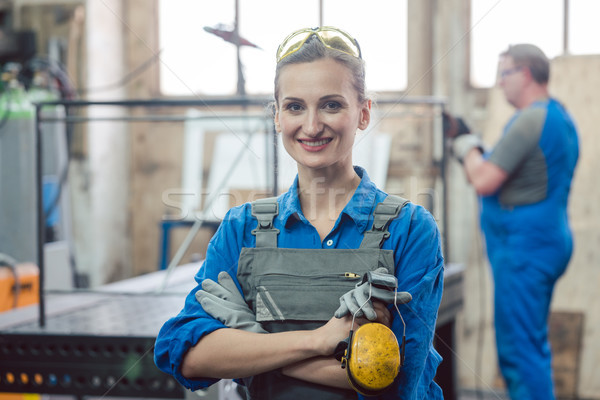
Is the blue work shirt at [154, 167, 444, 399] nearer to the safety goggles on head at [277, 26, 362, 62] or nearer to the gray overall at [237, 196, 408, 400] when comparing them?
the gray overall at [237, 196, 408, 400]

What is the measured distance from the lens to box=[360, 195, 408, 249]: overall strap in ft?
2.24

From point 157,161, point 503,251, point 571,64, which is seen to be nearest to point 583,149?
point 571,64

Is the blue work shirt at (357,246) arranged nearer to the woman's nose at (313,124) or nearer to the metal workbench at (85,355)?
the woman's nose at (313,124)

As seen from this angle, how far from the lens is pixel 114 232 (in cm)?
352

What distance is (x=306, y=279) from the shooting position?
2.23ft

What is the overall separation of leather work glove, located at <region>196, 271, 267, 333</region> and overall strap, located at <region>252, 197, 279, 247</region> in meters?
0.06

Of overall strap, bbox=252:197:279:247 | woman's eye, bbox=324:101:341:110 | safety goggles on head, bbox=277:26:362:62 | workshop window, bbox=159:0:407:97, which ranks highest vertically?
workshop window, bbox=159:0:407:97

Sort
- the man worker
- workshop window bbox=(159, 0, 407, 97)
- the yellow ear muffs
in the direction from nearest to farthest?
the yellow ear muffs
the man worker
workshop window bbox=(159, 0, 407, 97)

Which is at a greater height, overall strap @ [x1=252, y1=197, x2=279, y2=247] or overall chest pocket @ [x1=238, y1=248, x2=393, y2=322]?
overall strap @ [x1=252, y1=197, x2=279, y2=247]

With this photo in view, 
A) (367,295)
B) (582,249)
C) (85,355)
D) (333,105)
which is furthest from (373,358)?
(582,249)

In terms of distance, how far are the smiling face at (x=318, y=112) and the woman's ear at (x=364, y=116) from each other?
3 centimetres

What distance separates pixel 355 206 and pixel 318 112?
0.13 meters

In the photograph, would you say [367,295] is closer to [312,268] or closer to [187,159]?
[312,268]

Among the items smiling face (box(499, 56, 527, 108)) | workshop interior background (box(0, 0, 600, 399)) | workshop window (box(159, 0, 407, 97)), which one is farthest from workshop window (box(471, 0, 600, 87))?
smiling face (box(499, 56, 527, 108))
